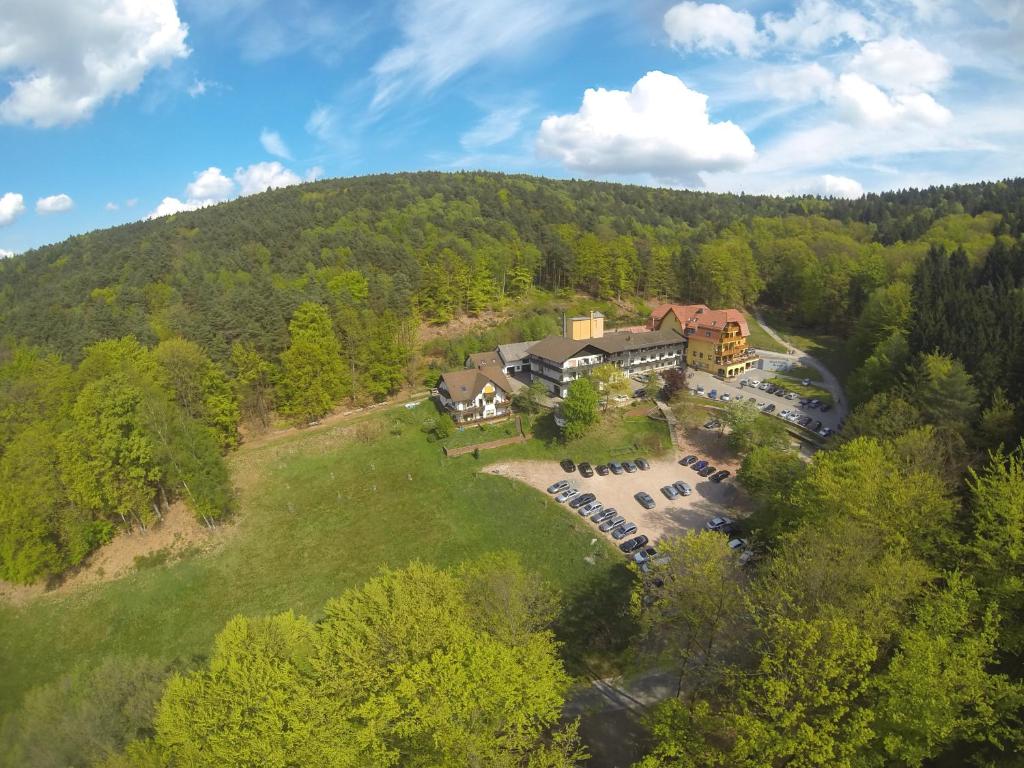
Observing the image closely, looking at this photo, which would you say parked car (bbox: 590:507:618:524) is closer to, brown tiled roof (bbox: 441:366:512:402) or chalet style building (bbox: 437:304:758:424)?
chalet style building (bbox: 437:304:758:424)

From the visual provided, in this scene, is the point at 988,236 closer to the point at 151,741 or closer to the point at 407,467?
the point at 407,467

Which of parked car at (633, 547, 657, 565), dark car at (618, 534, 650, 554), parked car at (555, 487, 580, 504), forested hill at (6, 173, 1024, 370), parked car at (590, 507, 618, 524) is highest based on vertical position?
forested hill at (6, 173, 1024, 370)

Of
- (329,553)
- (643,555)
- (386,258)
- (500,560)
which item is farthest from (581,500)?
(386,258)

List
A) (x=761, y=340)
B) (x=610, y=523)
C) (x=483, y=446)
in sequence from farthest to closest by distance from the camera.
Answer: (x=761, y=340) < (x=483, y=446) < (x=610, y=523)

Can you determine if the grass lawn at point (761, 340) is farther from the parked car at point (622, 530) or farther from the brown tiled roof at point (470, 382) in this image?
the parked car at point (622, 530)

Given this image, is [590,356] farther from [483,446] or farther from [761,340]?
[761,340]

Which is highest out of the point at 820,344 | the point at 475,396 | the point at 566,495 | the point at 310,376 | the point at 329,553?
the point at 310,376

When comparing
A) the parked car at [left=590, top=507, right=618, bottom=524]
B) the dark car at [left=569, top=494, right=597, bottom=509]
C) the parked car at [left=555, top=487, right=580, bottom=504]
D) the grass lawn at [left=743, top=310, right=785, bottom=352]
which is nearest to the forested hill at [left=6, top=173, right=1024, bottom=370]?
the grass lawn at [left=743, top=310, right=785, bottom=352]
